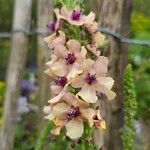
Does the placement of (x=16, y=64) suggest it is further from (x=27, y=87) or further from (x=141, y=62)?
(x=141, y=62)

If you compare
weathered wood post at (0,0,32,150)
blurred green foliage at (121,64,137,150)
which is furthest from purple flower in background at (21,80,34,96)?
blurred green foliage at (121,64,137,150)

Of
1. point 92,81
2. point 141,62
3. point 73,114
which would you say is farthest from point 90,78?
point 141,62

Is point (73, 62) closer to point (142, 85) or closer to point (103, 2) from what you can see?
point (103, 2)

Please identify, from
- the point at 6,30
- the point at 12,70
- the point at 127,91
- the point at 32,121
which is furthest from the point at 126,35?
the point at 6,30

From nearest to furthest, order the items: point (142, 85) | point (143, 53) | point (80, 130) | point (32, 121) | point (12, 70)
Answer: point (80, 130), point (12, 70), point (32, 121), point (142, 85), point (143, 53)

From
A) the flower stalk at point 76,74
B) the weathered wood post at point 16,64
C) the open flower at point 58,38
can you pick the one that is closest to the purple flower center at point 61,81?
the flower stalk at point 76,74

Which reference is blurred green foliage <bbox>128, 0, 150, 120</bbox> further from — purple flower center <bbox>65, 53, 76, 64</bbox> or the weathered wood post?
purple flower center <bbox>65, 53, 76, 64</bbox>

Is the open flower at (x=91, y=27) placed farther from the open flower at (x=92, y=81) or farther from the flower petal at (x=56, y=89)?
the flower petal at (x=56, y=89)
